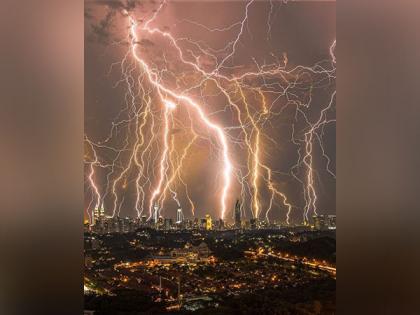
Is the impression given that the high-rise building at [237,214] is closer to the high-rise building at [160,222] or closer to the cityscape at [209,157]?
the cityscape at [209,157]

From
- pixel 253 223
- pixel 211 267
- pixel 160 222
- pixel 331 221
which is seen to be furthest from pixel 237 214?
pixel 331 221

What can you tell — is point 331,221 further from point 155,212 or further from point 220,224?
point 155,212

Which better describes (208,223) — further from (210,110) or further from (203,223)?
(210,110)

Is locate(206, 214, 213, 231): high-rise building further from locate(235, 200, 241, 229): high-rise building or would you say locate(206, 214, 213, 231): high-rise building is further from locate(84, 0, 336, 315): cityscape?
locate(235, 200, 241, 229): high-rise building

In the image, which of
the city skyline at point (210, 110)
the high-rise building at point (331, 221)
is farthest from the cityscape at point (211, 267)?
the city skyline at point (210, 110)

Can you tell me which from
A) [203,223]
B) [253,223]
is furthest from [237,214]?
[203,223]

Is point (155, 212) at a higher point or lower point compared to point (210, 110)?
lower

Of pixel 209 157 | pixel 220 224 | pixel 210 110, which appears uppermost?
pixel 210 110
